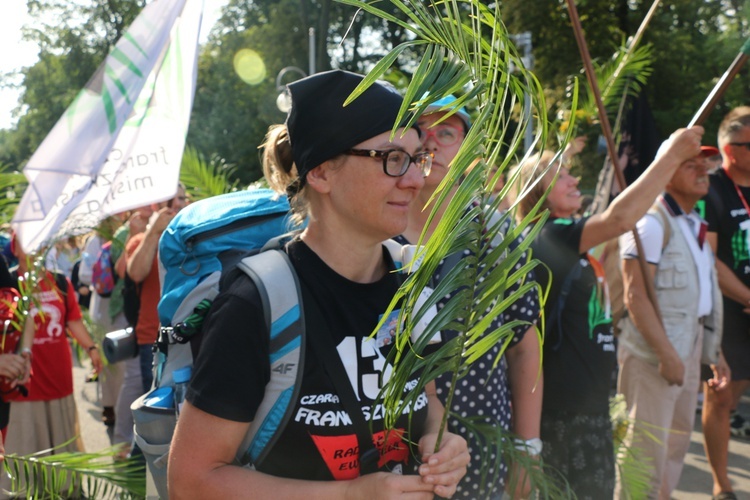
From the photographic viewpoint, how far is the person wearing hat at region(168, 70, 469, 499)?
1.73 metres

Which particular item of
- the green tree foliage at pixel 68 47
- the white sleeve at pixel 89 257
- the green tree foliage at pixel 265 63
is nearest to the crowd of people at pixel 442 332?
the white sleeve at pixel 89 257

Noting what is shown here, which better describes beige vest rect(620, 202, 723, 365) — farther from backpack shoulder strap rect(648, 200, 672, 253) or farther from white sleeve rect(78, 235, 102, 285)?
white sleeve rect(78, 235, 102, 285)

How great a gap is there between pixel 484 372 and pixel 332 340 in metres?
0.98

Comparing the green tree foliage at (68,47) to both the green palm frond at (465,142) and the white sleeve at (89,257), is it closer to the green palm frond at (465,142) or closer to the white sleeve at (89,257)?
the white sleeve at (89,257)

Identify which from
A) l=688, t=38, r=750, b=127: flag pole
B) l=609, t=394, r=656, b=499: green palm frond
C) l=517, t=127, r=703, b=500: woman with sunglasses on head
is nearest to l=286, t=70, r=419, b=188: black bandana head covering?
l=688, t=38, r=750, b=127: flag pole

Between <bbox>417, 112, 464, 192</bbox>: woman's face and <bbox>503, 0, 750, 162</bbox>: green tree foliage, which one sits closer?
<bbox>417, 112, 464, 192</bbox>: woman's face

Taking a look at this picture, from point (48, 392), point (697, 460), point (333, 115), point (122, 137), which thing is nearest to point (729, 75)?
point (333, 115)

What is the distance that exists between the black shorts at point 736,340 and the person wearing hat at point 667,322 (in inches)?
37.6

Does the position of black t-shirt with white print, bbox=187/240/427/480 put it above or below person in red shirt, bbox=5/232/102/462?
above

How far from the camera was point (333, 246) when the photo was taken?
1978 millimetres

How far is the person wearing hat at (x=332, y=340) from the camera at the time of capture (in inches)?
68.2

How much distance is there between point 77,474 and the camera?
2.93 m

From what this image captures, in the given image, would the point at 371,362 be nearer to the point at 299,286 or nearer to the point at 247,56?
the point at 299,286

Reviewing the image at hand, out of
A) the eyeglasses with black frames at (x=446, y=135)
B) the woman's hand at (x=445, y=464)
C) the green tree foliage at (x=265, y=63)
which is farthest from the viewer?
the green tree foliage at (x=265, y=63)
